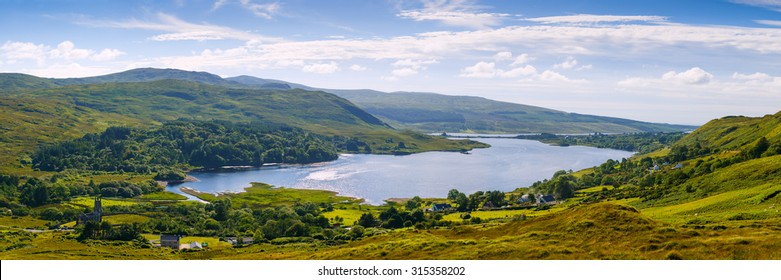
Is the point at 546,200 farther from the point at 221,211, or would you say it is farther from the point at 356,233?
the point at 221,211

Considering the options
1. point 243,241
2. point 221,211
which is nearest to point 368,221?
point 243,241

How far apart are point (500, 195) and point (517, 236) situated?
95.2 meters

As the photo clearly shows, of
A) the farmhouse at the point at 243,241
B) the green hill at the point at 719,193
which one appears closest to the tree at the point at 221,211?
the farmhouse at the point at 243,241

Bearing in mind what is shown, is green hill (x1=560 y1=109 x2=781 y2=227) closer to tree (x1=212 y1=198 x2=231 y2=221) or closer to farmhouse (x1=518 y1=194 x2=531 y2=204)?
farmhouse (x1=518 y1=194 x2=531 y2=204)

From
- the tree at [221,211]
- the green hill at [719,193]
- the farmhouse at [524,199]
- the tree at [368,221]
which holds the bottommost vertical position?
the tree at [221,211]

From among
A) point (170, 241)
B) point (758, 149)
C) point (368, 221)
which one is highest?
point (758, 149)

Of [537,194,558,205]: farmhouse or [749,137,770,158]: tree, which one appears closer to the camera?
[749,137,770,158]: tree

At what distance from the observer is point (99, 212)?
157 m

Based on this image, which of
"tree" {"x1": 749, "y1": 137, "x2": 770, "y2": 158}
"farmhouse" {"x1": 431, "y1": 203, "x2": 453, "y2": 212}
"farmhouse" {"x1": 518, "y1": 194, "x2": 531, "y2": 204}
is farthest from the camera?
"farmhouse" {"x1": 518, "y1": 194, "x2": 531, "y2": 204}

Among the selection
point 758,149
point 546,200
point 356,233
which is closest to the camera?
point 356,233

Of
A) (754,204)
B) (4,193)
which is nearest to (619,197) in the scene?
(754,204)

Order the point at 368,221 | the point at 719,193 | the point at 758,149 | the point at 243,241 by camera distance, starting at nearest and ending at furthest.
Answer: the point at 719,193
the point at 243,241
the point at 368,221
the point at 758,149

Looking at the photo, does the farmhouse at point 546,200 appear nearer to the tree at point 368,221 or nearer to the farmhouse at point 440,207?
the farmhouse at point 440,207

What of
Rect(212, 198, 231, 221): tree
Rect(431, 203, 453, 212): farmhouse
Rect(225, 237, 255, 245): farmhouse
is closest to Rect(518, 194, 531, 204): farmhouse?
Rect(431, 203, 453, 212): farmhouse
